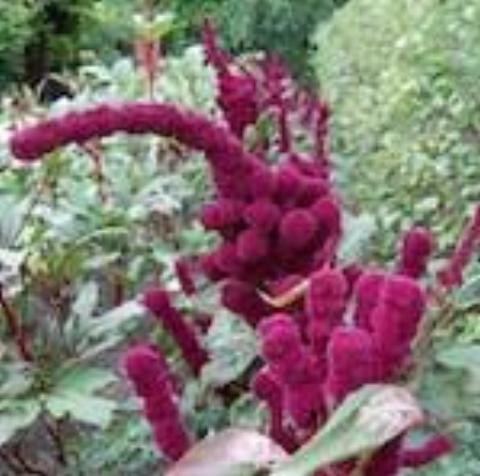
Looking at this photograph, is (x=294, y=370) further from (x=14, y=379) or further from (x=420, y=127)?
(x=420, y=127)

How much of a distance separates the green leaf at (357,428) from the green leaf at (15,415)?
2.42 ft

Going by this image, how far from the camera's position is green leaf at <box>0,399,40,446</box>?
1577mm

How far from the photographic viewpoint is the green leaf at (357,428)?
0.86 m

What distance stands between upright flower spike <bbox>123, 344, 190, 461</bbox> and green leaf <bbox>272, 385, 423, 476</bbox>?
0.60 feet

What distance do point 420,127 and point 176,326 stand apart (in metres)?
2.03

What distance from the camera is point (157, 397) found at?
106cm

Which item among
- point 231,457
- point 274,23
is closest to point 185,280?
point 231,457

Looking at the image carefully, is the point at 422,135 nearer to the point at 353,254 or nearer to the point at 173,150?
the point at 173,150

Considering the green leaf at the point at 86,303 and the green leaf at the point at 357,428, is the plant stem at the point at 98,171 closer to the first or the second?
the green leaf at the point at 86,303

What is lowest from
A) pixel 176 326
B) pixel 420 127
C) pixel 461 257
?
pixel 420 127

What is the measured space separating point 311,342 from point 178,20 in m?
7.37

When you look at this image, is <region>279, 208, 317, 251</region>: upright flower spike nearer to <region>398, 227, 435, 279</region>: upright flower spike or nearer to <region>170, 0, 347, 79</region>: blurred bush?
<region>398, 227, 435, 279</region>: upright flower spike

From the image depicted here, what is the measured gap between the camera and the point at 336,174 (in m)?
2.91

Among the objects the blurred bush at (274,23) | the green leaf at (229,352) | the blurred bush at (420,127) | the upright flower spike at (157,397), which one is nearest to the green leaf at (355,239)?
the green leaf at (229,352)
